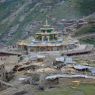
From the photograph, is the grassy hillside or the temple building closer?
the temple building

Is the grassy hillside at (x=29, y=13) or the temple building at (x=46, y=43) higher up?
the grassy hillside at (x=29, y=13)

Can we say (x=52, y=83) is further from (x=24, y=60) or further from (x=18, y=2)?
(x=18, y=2)

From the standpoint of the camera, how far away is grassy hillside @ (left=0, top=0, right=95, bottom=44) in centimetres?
10819

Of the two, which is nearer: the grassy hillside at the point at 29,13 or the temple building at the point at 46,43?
the temple building at the point at 46,43

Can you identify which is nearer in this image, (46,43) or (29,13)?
(46,43)

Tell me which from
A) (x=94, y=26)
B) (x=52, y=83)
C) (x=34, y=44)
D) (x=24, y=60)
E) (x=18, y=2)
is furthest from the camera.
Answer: (x=18, y=2)

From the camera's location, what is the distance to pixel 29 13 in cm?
11744

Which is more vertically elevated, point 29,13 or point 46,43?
point 29,13

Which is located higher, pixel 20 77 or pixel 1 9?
pixel 1 9

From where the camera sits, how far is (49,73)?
48.7 m

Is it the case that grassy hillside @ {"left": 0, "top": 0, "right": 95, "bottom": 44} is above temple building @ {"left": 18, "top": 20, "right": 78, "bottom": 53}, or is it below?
above

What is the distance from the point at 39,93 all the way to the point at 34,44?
19.1 metres

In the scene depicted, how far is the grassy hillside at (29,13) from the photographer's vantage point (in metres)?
108

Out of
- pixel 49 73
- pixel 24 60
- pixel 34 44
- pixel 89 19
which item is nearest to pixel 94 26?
pixel 89 19
